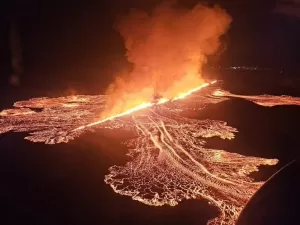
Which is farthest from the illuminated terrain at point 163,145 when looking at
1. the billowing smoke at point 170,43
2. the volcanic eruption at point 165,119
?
the billowing smoke at point 170,43

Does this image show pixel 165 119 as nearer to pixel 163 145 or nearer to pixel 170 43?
pixel 163 145

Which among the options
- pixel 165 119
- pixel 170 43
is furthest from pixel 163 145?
pixel 170 43

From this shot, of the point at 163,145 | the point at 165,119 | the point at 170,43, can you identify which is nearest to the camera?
the point at 163,145

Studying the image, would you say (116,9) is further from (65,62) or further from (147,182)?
(147,182)

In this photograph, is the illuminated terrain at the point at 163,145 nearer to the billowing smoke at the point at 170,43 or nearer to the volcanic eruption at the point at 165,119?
the volcanic eruption at the point at 165,119

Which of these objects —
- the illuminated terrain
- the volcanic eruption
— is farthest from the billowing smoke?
the illuminated terrain
